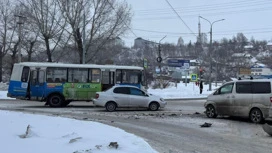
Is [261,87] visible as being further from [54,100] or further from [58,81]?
[54,100]

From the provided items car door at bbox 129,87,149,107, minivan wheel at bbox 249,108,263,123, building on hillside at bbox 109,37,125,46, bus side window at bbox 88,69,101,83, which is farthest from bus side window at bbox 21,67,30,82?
building on hillside at bbox 109,37,125,46

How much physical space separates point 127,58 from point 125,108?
35349 mm

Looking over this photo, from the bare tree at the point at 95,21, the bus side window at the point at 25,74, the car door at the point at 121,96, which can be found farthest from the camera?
the bare tree at the point at 95,21

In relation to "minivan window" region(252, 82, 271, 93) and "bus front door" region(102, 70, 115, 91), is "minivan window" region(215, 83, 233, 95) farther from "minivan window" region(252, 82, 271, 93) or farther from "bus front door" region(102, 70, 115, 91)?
"bus front door" region(102, 70, 115, 91)

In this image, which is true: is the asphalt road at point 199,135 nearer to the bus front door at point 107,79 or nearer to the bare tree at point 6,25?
the bus front door at point 107,79

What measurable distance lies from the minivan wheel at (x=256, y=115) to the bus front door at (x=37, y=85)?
1398 cm

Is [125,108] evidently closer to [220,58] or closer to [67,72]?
[67,72]

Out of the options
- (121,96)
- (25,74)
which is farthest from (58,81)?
(121,96)

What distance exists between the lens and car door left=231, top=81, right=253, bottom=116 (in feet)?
53.2

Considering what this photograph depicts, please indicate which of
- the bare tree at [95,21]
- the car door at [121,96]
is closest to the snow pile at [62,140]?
the car door at [121,96]

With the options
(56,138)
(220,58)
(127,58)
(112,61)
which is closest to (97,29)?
(112,61)

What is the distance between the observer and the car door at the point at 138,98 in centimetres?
2188

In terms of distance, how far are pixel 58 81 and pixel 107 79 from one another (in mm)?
3532

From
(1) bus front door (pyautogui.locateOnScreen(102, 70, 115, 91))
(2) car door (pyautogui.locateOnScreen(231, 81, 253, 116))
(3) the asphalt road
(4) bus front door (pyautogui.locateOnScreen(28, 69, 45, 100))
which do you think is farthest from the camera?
(1) bus front door (pyautogui.locateOnScreen(102, 70, 115, 91))
